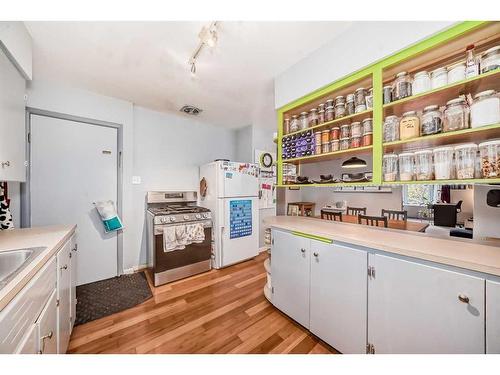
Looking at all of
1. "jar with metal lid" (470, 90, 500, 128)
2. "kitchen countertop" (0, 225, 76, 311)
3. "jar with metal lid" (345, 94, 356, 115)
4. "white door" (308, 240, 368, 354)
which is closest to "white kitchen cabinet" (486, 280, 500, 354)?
"white door" (308, 240, 368, 354)

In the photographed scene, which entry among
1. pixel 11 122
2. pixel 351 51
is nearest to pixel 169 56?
pixel 11 122

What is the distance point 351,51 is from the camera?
146 centimetres

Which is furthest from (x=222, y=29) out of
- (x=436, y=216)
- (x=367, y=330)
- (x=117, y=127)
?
(x=436, y=216)

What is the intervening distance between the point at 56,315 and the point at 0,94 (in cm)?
140

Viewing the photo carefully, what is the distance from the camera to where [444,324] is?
906mm

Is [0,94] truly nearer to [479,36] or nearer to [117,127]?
[117,127]

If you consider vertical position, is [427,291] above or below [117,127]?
below

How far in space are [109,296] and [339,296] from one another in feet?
7.68

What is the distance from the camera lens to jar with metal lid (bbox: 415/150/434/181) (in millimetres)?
1210

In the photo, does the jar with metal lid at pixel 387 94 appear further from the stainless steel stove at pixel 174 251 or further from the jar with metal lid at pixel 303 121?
the stainless steel stove at pixel 174 251

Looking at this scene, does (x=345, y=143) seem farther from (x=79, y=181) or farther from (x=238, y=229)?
(x=79, y=181)

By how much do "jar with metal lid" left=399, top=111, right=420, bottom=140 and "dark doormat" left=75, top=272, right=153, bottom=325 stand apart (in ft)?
9.12

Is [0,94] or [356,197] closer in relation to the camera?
[0,94]

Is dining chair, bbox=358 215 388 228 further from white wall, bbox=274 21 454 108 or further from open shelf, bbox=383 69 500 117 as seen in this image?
white wall, bbox=274 21 454 108
